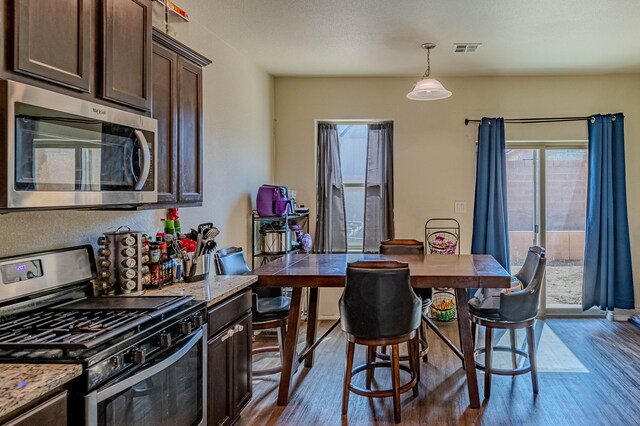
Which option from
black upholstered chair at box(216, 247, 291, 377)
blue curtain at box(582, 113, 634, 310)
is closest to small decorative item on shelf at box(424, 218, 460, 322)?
blue curtain at box(582, 113, 634, 310)

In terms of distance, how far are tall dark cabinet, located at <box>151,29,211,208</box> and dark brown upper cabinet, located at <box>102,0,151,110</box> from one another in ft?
0.52

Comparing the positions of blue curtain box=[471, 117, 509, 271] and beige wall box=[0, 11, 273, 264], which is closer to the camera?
beige wall box=[0, 11, 273, 264]

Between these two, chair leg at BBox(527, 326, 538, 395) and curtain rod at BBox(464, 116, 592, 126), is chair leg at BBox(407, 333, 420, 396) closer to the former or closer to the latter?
chair leg at BBox(527, 326, 538, 395)

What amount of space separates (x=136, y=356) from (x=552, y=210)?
4.87 meters

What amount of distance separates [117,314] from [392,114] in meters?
3.92

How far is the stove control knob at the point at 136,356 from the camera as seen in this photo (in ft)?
4.94

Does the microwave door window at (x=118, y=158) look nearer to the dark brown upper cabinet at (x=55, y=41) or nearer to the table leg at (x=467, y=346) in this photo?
the dark brown upper cabinet at (x=55, y=41)

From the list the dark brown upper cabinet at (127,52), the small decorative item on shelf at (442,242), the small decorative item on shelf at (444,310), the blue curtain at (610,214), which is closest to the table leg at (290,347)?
the dark brown upper cabinet at (127,52)

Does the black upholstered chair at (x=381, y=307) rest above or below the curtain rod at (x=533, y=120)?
below

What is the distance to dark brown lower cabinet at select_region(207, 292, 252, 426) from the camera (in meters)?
2.14

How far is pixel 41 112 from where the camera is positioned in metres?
1.45

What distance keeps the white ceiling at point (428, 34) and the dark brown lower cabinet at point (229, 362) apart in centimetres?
207

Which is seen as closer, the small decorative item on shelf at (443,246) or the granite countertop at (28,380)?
the granite countertop at (28,380)

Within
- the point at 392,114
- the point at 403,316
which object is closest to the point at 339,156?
the point at 392,114
